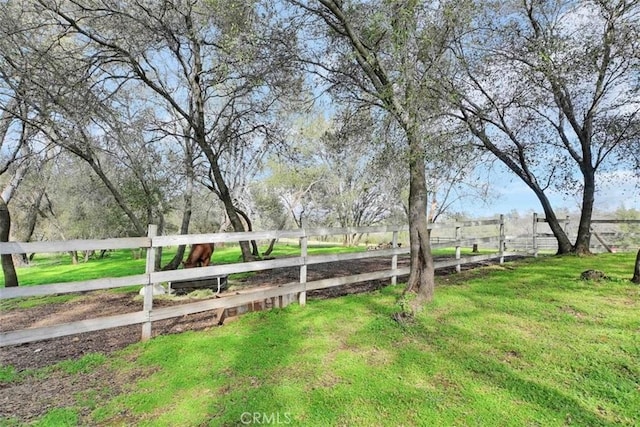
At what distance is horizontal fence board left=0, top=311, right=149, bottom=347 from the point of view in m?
3.49

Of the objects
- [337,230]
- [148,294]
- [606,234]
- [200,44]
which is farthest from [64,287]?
[606,234]

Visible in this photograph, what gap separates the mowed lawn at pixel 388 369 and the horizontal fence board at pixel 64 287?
2.60 ft

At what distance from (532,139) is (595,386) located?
10.6 m

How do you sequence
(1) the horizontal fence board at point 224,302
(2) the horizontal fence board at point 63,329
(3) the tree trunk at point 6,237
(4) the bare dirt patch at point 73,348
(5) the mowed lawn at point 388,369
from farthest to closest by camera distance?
(3) the tree trunk at point 6,237 → (1) the horizontal fence board at point 224,302 → (2) the horizontal fence board at point 63,329 → (4) the bare dirt patch at point 73,348 → (5) the mowed lawn at point 388,369

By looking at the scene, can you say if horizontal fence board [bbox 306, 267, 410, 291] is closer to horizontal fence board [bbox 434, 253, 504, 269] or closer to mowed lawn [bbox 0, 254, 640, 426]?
mowed lawn [bbox 0, 254, 640, 426]

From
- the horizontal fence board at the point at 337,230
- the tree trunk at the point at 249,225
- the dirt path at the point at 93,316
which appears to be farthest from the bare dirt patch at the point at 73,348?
the tree trunk at the point at 249,225

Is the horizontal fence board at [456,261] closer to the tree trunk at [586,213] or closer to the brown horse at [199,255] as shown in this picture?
the tree trunk at [586,213]

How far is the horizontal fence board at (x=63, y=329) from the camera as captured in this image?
349cm

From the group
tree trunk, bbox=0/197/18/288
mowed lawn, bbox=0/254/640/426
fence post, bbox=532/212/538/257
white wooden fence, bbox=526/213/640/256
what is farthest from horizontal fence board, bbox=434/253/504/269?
tree trunk, bbox=0/197/18/288

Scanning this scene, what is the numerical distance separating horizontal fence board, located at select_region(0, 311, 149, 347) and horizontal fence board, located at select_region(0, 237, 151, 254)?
2.69ft

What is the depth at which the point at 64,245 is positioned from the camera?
12.9ft

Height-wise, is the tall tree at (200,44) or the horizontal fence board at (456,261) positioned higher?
the tall tree at (200,44)

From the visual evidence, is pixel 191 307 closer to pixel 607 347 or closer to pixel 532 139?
pixel 607 347

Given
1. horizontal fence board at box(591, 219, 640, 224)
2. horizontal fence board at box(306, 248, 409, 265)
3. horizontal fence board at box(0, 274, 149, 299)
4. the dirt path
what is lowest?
the dirt path
